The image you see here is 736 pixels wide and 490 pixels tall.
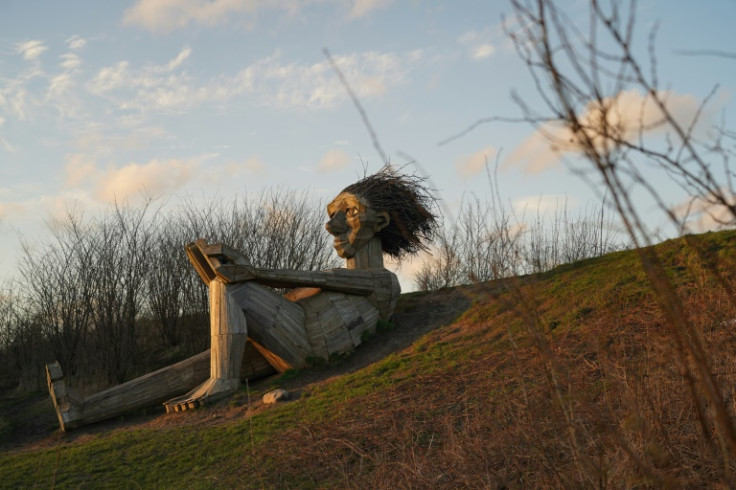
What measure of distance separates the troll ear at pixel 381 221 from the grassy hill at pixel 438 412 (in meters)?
1.68

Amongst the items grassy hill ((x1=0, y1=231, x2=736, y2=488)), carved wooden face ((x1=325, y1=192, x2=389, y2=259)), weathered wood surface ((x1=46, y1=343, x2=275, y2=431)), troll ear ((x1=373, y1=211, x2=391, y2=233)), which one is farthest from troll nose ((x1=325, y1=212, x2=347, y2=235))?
weathered wood surface ((x1=46, y1=343, x2=275, y2=431))

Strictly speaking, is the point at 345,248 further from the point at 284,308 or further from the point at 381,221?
the point at 284,308

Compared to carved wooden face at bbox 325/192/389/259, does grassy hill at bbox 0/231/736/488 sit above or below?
below

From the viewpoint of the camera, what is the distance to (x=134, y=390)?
10.3 m

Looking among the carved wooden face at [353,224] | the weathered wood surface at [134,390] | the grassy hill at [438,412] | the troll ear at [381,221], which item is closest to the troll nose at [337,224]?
the carved wooden face at [353,224]

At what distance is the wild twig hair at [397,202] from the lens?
12300mm

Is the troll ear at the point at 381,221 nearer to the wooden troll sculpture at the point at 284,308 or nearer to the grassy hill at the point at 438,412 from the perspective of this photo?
the wooden troll sculpture at the point at 284,308

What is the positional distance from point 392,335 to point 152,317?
24.7ft

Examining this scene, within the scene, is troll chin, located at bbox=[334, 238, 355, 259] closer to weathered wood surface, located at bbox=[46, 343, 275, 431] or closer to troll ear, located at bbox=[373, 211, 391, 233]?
troll ear, located at bbox=[373, 211, 391, 233]

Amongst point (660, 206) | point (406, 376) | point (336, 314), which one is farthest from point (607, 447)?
point (336, 314)

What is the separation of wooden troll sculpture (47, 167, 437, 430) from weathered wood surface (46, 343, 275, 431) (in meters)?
0.01

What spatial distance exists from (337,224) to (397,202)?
1132 millimetres

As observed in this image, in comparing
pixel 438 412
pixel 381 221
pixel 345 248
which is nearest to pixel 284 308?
pixel 345 248

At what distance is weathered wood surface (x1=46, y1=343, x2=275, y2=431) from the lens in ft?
32.0
